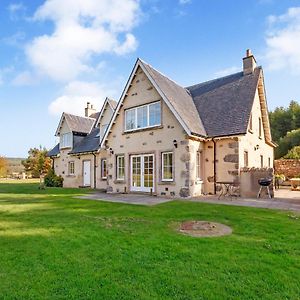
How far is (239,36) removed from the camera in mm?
13984

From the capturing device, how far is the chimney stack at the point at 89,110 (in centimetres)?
2982

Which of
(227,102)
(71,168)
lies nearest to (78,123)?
(71,168)

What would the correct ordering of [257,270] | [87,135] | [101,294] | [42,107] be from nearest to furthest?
[101,294] → [257,270] → [42,107] → [87,135]

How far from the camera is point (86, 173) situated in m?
23.2

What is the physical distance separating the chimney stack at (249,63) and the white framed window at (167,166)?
340 inches

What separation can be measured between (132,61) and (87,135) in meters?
10.9

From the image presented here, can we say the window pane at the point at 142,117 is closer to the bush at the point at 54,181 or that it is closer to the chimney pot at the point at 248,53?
the chimney pot at the point at 248,53

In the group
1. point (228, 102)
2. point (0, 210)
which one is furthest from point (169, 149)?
point (0, 210)

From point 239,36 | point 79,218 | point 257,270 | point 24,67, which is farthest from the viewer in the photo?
point 24,67

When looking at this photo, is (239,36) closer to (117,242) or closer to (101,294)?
(117,242)

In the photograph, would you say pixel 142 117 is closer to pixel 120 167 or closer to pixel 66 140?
pixel 120 167

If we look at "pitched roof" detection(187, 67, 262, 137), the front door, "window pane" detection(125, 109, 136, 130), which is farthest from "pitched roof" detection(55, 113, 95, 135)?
"pitched roof" detection(187, 67, 262, 137)

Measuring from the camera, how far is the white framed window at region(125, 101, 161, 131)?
52.4 ft

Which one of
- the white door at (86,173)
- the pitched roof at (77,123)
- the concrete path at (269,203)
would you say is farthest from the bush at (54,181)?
the concrete path at (269,203)
